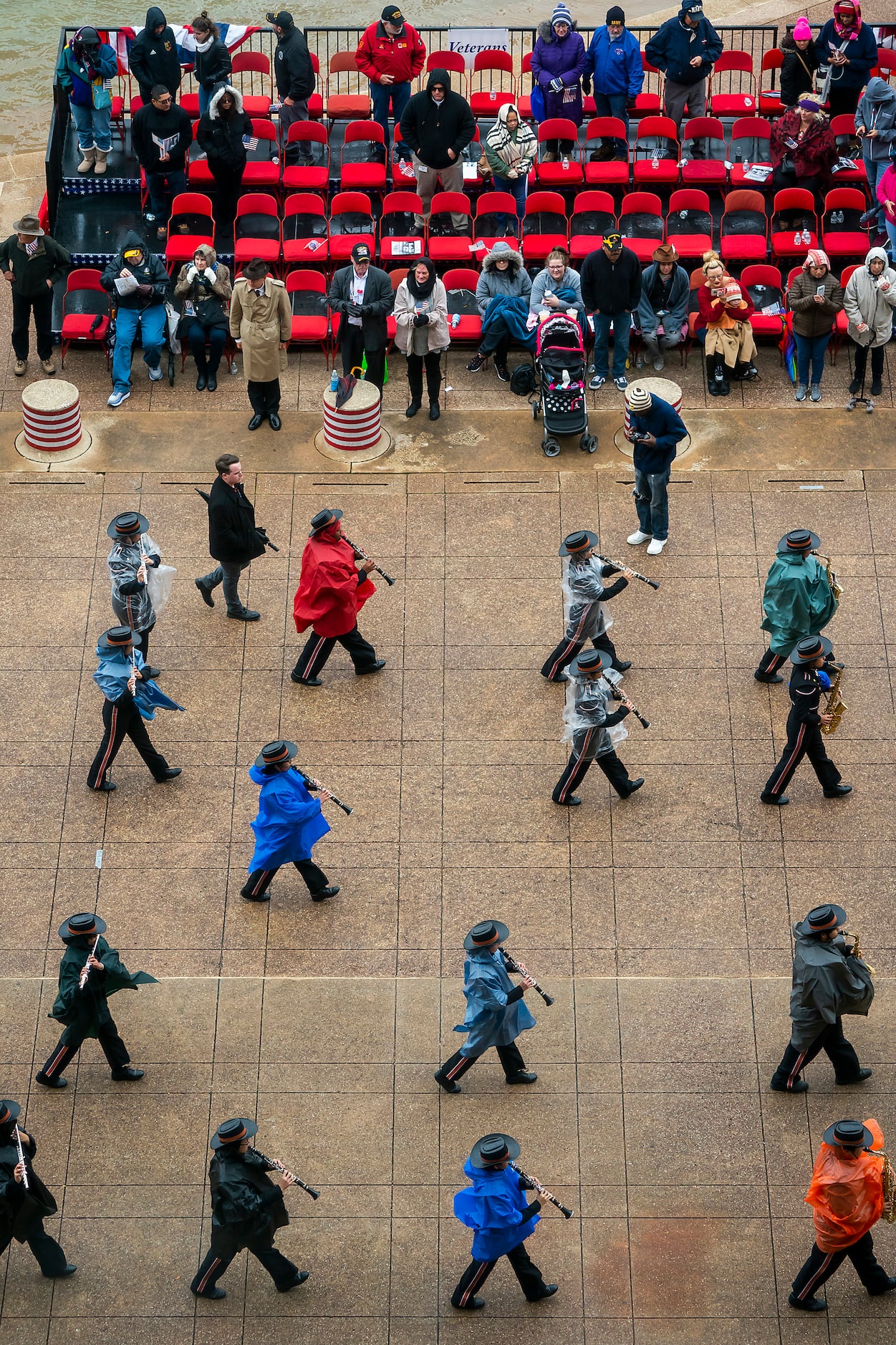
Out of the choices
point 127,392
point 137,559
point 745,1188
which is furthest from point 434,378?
point 745,1188

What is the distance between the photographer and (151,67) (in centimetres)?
2056

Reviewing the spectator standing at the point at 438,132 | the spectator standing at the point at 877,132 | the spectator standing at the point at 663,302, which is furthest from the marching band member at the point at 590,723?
the spectator standing at the point at 877,132

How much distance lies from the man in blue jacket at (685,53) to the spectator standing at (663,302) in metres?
3.21

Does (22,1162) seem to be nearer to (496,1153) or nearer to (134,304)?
(496,1153)

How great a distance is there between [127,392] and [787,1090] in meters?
10.4

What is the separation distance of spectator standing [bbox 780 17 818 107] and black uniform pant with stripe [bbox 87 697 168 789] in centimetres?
1187

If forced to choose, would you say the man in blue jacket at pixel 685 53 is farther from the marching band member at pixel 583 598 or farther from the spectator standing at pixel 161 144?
the marching band member at pixel 583 598

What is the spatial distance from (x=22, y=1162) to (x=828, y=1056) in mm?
5828

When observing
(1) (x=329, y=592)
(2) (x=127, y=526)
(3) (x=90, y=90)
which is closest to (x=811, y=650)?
(1) (x=329, y=592)

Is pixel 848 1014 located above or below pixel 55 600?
below

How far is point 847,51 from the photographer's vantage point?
69.4ft

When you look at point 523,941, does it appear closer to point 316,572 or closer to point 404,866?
point 404,866

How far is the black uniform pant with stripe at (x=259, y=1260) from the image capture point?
11.8 m

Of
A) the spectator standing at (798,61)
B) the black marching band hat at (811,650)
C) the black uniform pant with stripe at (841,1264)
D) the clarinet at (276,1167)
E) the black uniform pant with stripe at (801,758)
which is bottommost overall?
the black uniform pant with stripe at (841,1264)
